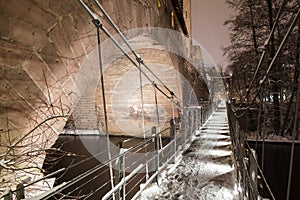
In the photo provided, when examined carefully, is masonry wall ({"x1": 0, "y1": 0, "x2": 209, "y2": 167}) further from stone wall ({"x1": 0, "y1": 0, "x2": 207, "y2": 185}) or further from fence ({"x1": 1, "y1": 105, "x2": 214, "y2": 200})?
fence ({"x1": 1, "y1": 105, "x2": 214, "y2": 200})

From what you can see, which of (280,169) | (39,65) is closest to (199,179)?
(39,65)

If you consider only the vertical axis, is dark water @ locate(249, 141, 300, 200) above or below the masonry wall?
below

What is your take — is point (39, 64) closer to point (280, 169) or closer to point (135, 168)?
point (135, 168)

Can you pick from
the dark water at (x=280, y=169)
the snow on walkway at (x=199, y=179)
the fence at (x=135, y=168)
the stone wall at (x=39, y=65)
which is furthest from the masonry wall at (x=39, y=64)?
the dark water at (x=280, y=169)

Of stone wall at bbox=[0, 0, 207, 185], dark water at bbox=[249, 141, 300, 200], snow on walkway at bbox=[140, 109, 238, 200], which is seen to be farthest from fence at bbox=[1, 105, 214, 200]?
dark water at bbox=[249, 141, 300, 200]

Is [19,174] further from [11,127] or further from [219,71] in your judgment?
[219,71]

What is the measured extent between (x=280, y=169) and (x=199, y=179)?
4.80m

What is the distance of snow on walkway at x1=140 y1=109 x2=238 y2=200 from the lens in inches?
71.2

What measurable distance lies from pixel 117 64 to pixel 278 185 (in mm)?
4623

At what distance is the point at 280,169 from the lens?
5.79 m

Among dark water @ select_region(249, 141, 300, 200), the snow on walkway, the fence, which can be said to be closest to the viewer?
the fence

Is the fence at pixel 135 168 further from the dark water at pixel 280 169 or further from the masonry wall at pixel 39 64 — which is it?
the dark water at pixel 280 169

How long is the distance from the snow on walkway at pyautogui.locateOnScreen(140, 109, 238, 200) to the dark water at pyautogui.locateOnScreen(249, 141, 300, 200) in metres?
2.73

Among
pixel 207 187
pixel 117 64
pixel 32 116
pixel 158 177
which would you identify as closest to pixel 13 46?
pixel 32 116
